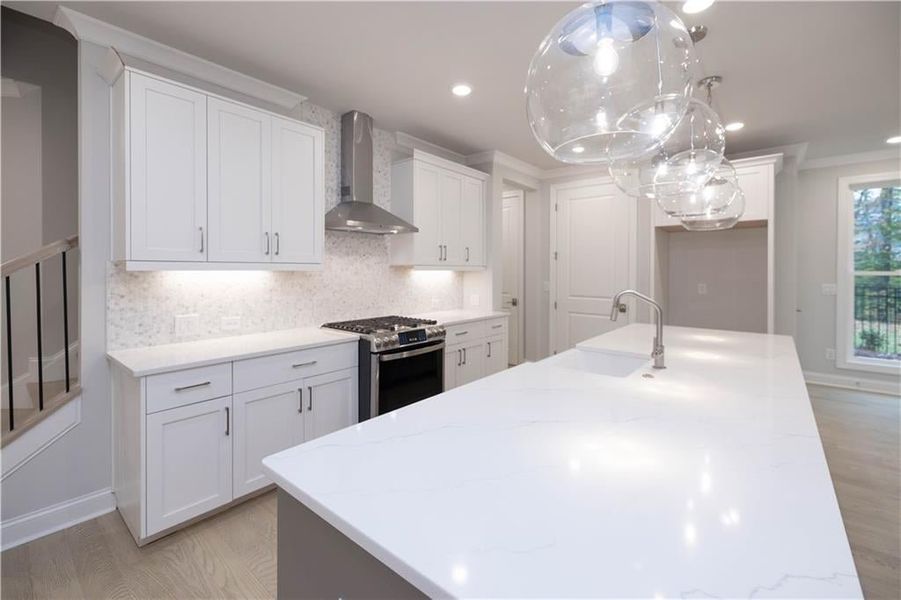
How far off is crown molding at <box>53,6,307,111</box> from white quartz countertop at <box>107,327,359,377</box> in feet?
5.30

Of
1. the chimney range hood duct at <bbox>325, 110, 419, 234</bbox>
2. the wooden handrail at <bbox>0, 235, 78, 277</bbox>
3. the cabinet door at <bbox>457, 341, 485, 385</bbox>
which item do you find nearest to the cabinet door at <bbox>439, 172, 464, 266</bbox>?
the chimney range hood duct at <bbox>325, 110, 419, 234</bbox>

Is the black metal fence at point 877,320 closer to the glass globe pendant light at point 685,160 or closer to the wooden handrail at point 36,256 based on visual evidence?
the glass globe pendant light at point 685,160

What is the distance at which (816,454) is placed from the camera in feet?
3.47

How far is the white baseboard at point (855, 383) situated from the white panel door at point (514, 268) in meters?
3.36

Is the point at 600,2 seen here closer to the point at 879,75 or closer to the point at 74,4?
the point at 74,4

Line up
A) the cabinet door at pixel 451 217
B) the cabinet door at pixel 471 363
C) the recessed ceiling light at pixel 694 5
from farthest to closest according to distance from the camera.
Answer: the cabinet door at pixel 451 217 < the cabinet door at pixel 471 363 < the recessed ceiling light at pixel 694 5

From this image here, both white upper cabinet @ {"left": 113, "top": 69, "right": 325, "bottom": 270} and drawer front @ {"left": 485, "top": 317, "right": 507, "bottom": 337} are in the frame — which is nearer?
white upper cabinet @ {"left": 113, "top": 69, "right": 325, "bottom": 270}

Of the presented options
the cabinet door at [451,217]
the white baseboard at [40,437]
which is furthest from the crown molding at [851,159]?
the white baseboard at [40,437]

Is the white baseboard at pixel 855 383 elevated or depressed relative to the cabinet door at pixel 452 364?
depressed

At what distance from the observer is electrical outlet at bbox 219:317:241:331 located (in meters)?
2.79

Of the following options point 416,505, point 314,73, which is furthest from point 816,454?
point 314,73

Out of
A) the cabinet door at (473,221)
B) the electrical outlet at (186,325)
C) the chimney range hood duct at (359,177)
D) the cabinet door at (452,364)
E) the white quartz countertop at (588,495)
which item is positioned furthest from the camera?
the cabinet door at (473,221)

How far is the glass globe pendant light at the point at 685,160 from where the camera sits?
196 centimetres

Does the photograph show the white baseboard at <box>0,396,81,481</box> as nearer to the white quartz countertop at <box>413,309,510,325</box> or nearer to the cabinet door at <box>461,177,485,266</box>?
the white quartz countertop at <box>413,309,510,325</box>
